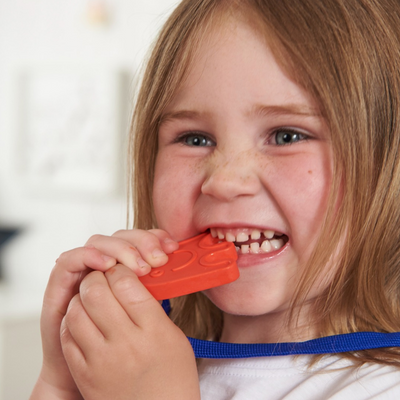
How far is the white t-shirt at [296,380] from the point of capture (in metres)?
0.69

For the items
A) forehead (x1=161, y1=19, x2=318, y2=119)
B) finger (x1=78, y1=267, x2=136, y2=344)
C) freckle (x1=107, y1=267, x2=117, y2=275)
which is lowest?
finger (x1=78, y1=267, x2=136, y2=344)

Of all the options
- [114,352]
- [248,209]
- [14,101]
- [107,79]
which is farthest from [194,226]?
[14,101]

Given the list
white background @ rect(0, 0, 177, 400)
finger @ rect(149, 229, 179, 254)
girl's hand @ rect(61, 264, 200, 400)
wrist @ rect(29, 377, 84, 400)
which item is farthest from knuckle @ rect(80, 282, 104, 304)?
white background @ rect(0, 0, 177, 400)

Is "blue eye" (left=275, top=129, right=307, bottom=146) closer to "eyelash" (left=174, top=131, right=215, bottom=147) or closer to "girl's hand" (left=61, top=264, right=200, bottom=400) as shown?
"eyelash" (left=174, top=131, right=215, bottom=147)

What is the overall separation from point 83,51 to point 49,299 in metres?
2.02

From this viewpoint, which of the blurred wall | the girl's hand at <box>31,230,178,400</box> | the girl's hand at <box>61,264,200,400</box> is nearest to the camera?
the girl's hand at <box>61,264,200,400</box>

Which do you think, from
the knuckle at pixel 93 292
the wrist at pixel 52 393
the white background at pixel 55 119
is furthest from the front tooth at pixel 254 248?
the white background at pixel 55 119

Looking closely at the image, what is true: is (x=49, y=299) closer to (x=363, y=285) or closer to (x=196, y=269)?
(x=196, y=269)

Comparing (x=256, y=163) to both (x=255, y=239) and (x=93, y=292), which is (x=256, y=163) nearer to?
(x=255, y=239)

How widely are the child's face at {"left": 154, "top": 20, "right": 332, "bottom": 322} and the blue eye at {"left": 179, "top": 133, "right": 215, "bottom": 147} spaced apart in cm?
2

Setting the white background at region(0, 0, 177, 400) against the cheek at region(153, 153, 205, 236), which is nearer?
the cheek at region(153, 153, 205, 236)

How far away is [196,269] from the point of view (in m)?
0.72

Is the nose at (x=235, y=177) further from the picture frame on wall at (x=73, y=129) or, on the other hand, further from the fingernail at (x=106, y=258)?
the picture frame on wall at (x=73, y=129)

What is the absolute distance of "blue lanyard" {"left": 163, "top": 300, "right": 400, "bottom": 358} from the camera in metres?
0.72
